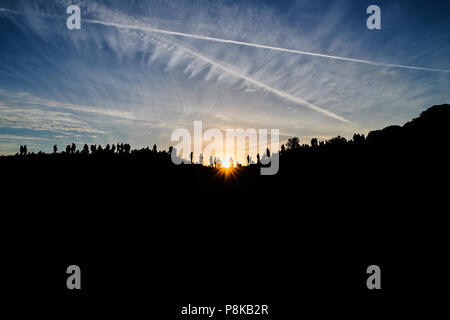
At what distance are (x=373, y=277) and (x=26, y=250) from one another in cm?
2065

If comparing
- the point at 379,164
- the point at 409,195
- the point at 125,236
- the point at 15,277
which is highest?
the point at 379,164

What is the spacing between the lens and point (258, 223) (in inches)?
571

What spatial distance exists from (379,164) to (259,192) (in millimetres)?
11405

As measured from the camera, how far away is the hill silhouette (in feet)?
31.9

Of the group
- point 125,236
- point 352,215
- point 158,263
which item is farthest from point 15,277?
point 352,215

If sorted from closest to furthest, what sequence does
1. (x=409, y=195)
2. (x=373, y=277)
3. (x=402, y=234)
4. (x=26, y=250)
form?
(x=373, y=277)
(x=402, y=234)
(x=26, y=250)
(x=409, y=195)

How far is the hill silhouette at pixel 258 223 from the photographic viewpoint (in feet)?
31.9
